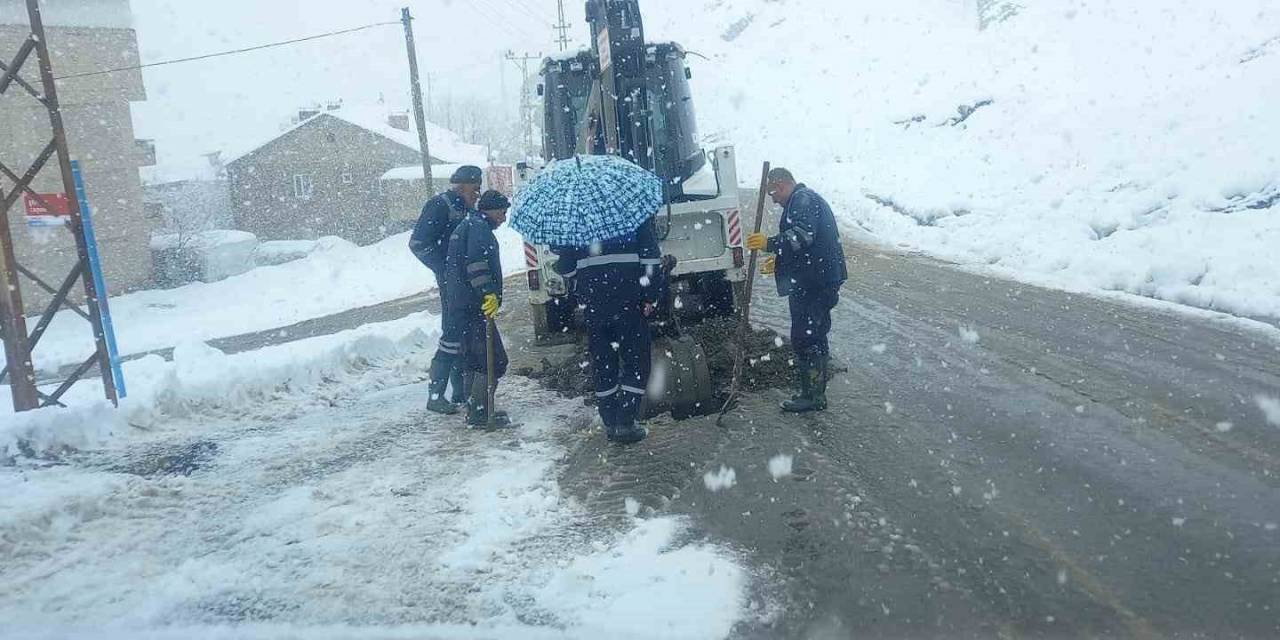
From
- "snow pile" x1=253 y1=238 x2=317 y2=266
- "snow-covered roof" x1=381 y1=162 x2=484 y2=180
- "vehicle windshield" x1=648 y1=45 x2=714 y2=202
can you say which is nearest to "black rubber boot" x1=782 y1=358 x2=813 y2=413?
"vehicle windshield" x1=648 y1=45 x2=714 y2=202

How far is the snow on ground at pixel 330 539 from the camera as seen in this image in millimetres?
3588

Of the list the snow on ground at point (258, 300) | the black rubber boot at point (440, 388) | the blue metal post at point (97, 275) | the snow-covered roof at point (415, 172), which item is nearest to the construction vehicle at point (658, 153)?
the black rubber boot at point (440, 388)

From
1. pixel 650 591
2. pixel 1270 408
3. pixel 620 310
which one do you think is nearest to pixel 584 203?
pixel 620 310

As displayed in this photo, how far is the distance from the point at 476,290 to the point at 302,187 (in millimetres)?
41667

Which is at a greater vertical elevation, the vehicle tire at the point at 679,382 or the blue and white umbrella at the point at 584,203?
the blue and white umbrella at the point at 584,203

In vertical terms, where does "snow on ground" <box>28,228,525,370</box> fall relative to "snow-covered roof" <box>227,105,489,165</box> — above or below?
below

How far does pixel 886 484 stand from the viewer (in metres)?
4.62

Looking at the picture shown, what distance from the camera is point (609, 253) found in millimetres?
5570

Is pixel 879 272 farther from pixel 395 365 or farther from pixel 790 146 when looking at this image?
pixel 790 146

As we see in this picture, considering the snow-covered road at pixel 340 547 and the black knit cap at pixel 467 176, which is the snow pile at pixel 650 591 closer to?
the snow-covered road at pixel 340 547

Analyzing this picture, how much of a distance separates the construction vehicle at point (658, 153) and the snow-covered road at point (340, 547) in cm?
189

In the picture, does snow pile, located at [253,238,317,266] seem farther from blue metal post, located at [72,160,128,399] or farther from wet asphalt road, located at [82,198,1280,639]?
wet asphalt road, located at [82,198,1280,639]

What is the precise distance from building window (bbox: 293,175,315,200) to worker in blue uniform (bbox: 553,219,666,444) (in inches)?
1660

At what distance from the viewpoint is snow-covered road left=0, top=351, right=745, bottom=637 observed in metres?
3.58
